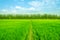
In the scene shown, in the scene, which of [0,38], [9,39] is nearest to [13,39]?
[9,39]

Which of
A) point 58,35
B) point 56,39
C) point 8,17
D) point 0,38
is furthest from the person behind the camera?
point 8,17

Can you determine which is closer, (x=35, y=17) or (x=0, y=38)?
(x=0, y=38)

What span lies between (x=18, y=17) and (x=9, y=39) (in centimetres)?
5913

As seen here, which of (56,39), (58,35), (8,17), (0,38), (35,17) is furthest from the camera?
(35,17)

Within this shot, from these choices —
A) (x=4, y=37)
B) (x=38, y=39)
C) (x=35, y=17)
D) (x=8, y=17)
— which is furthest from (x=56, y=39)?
(x=35, y=17)

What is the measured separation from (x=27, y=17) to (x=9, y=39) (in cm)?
6021

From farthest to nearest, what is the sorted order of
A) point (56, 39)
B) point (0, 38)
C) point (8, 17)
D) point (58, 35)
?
point (8, 17), point (58, 35), point (56, 39), point (0, 38)

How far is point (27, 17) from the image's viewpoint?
2717 inches

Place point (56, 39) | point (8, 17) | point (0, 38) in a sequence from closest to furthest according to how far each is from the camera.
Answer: point (0, 38) < point (56, 39) < point (8, 17)

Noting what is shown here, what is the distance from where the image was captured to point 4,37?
28.9 ft

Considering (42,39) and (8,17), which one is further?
(8,17)

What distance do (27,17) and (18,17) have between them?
184 inches

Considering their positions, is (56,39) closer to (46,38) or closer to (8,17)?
(46,38)

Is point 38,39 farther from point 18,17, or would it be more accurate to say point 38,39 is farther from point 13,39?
point 18,17
